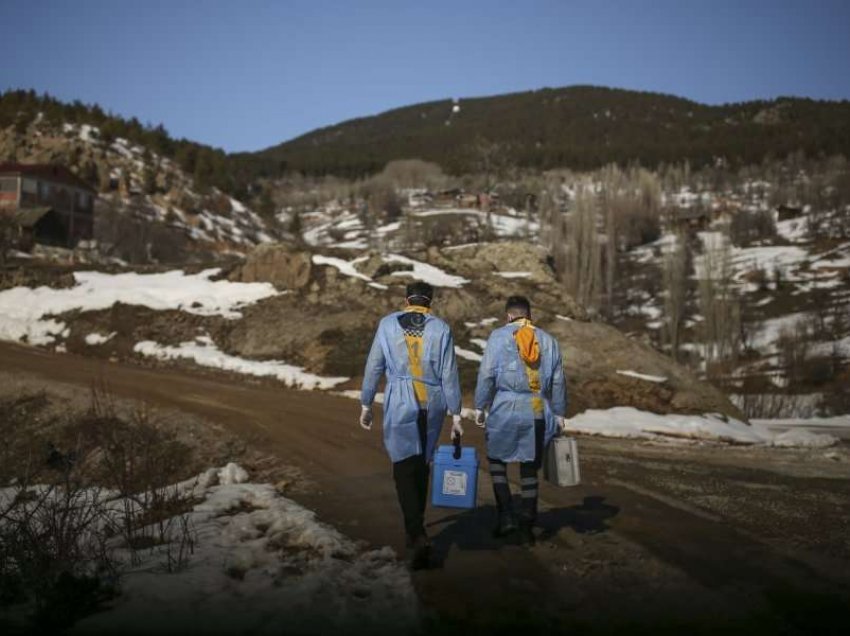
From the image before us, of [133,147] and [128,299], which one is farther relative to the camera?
[133,147]

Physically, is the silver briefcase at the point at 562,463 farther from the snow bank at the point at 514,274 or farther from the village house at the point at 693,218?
the village house at the point at 693,218

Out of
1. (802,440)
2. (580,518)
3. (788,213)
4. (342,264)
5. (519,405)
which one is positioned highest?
(788,213)

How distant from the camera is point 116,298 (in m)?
24.5

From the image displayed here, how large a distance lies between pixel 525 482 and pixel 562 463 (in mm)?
356

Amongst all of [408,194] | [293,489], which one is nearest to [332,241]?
[408,194]

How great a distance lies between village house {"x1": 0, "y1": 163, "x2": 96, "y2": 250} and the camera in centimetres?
6019

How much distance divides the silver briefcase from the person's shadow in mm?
522

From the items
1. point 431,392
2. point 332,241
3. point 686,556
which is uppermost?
point 332,241

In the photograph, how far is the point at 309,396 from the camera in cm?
1684

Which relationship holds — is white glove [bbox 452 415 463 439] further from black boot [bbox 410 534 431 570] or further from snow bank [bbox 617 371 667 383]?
snow bank [bbox 617 371 667 383]

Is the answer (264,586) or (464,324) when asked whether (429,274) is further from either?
(264,586)

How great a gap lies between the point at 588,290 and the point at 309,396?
1932 inches

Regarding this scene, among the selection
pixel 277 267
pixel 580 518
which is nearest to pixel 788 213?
pixel 277 267

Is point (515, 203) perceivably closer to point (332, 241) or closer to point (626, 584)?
point (332, 241)
